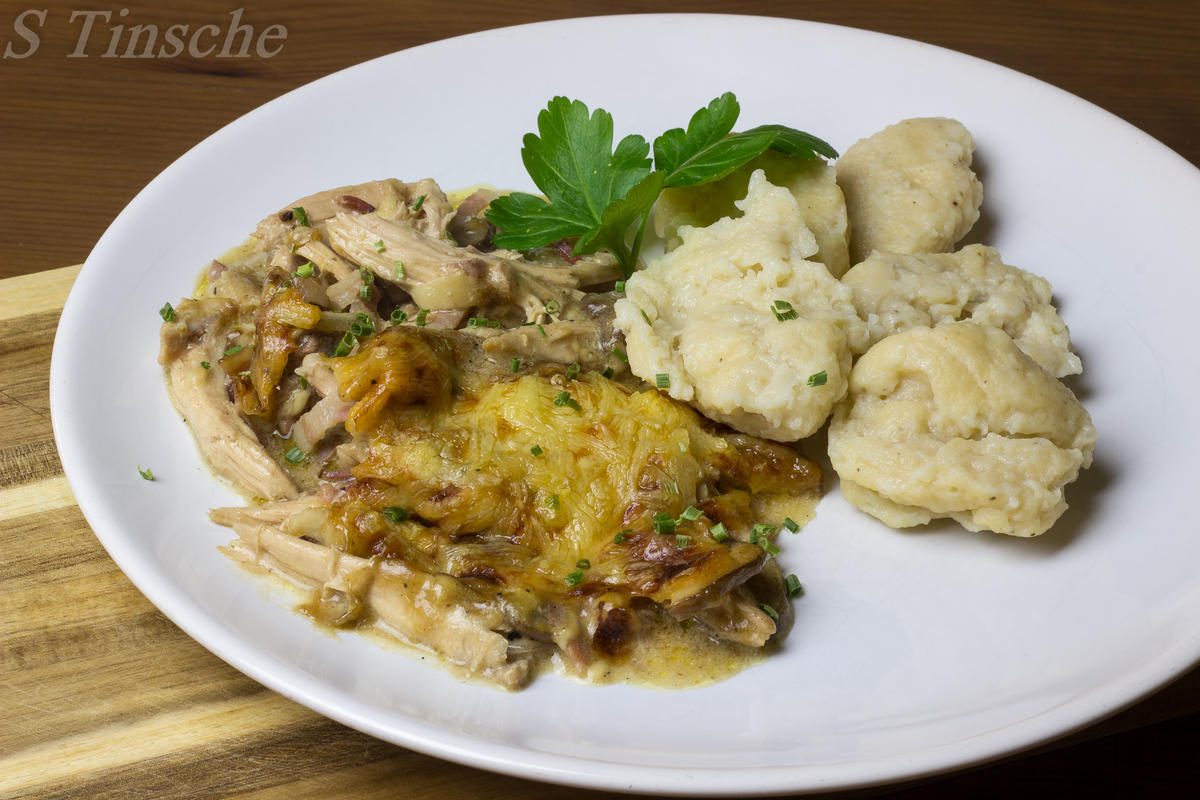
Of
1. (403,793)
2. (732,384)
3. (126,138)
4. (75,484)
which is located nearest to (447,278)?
(732,384)

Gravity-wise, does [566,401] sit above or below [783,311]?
below

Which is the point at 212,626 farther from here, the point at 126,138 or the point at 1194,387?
the point at 126,138

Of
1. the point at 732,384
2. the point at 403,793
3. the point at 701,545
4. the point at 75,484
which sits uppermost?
the point at 732,384

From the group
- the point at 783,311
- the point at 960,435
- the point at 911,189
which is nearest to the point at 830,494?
the point at 960,435

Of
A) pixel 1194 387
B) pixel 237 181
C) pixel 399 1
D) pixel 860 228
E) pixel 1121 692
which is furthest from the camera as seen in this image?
pixel 399 1

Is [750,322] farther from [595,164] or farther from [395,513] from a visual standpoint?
[395,513]

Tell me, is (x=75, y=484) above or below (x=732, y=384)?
below

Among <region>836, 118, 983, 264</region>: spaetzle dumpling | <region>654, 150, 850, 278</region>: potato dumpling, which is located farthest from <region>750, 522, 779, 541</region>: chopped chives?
<region>836, 118, 983, 264</region>: spaetzle dumpling
